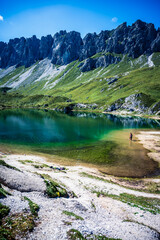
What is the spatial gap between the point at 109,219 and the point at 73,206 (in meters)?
4.55

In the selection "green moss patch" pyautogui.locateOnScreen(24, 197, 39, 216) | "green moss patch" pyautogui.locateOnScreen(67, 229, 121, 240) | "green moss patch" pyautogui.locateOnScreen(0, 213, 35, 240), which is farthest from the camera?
"green moss patch" pyautogui.locateOnScreen(24, 197, 39, 216)

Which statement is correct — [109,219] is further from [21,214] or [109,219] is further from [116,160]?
[116,160]

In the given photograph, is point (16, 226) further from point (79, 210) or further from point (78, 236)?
point (79, 210)

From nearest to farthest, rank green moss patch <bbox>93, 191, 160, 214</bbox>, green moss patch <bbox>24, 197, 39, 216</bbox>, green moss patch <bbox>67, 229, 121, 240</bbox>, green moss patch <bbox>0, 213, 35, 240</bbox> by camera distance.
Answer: green moss patch <bbox>0, 213, 35, 240</bbox> < green moss patch <bbox>67, 229, 121, 240</bbox> < green moss patch <bbox>24, 197, 39, 216</bbox> < green moss patch <bbox>93, 191, 160, 214</bbox>

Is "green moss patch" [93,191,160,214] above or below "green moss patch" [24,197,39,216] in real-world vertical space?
below

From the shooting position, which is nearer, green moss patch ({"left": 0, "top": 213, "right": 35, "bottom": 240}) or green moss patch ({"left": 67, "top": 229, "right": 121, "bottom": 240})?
green moss patch ({"left": 0, "top": 213, "right": 35, "bottom": 240})

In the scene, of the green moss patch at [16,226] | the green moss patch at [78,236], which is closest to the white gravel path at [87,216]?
the green moss patch at [78,236]

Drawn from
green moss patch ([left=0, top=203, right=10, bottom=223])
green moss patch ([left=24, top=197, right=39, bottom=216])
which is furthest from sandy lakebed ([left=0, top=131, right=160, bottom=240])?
green moss patch ([left=0, top=203, right=10, bottom=223])

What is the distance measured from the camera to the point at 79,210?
17.5 metres

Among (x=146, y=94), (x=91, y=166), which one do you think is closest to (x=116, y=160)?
(x=91, y=166)

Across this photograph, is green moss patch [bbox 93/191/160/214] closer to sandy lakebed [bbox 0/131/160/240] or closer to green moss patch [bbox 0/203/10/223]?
sandy lakebed [bbox 0/131/160/240]

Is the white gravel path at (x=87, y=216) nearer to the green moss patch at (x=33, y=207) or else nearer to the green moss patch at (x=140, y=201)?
the green moss patch at (x=33, y=207)

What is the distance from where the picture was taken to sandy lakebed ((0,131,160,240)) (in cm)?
1219

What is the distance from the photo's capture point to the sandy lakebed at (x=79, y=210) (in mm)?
12191
